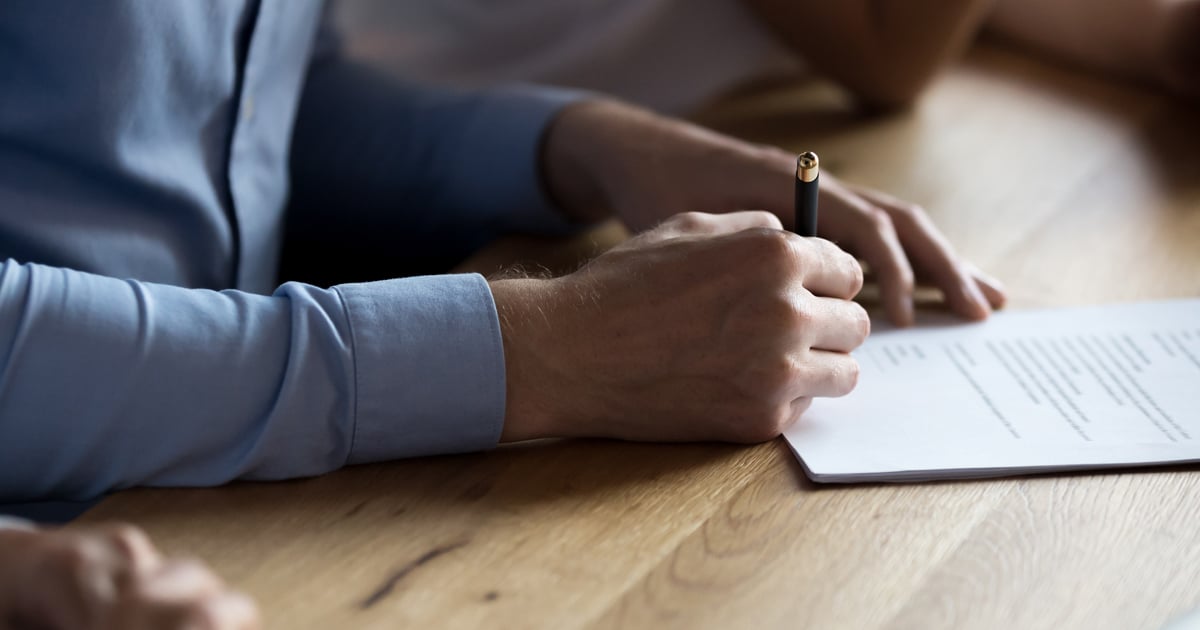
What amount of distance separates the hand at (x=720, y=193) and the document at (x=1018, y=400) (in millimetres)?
47

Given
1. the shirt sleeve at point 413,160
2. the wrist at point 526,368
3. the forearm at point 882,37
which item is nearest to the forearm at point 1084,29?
the forearm at point 882,37

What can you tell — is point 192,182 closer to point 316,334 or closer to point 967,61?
point 316,334

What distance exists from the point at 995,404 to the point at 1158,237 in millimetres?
Answer: 393

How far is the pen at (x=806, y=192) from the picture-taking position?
84cm

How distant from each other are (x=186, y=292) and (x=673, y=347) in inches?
12.6

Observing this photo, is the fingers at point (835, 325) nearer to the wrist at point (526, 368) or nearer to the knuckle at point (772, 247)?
the knuckle at point (772, 247)

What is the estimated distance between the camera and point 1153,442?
2.67 feet

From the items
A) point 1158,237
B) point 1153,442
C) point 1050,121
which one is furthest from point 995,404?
point 1050,121

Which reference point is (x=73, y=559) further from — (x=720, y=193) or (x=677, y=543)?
(x=720, y=193)

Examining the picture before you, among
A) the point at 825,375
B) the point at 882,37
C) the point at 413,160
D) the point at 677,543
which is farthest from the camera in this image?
the point at 882,37

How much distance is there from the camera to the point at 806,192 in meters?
0.86

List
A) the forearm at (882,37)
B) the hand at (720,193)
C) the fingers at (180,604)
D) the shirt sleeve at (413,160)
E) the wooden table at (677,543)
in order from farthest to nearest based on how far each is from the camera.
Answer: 1. the forearm at (882,37)
2. the shirt sleeve at (413,160)
3. the hand at (720,193)
4. the wooden table at (677,543)
5. the fingers at (180,604)

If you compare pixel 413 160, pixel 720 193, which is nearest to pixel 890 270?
pixel 720 193

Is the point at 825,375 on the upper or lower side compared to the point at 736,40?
lower
